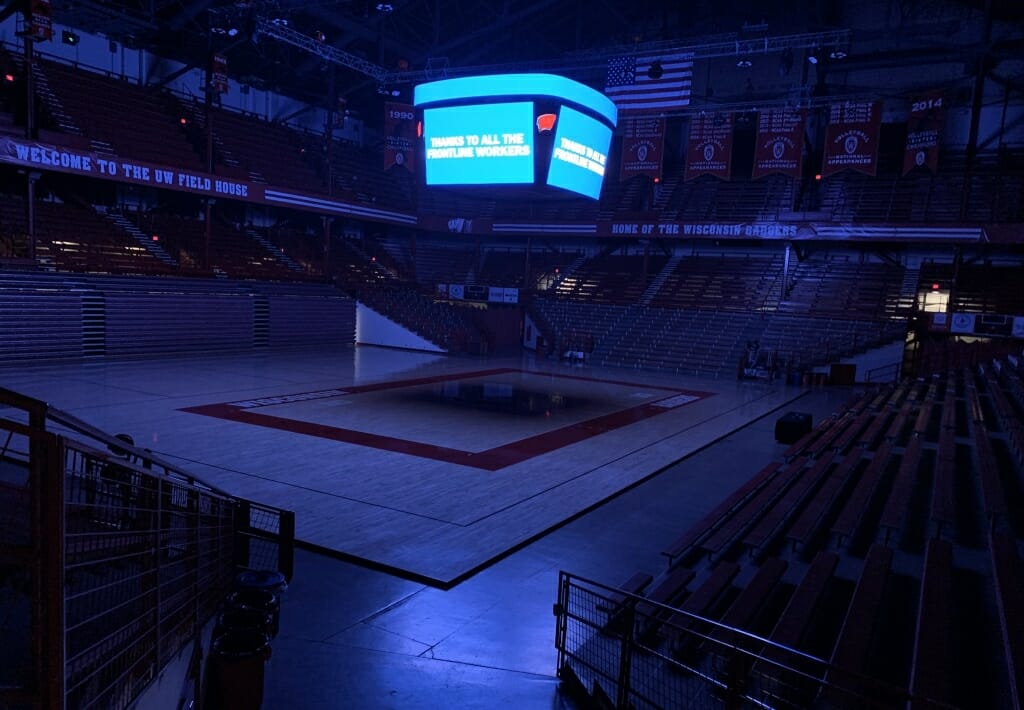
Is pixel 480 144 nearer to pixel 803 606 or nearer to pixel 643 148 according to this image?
pixel 643 148

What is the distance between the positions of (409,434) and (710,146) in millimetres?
20555

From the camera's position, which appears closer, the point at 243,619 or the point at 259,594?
the point at 243,619

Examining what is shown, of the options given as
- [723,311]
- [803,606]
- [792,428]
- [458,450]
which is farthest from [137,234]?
[803,606]

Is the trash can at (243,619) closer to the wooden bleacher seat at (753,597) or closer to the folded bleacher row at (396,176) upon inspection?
the wooden bleacher seat at (753,597)

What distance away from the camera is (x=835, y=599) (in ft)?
20.3

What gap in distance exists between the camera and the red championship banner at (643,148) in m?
28.5

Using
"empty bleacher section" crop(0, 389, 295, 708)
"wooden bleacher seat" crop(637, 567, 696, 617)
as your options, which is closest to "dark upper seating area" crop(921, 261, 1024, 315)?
"wooden bleacher seat" crop(637, 567, 696, 617)

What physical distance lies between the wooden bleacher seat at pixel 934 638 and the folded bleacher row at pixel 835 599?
0.01 meters

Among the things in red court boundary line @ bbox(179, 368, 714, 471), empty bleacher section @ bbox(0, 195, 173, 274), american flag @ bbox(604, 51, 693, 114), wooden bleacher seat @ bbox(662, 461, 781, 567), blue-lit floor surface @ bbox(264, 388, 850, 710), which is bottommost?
blue-lit floor surface @ bbox(264, 388, 850, 710)

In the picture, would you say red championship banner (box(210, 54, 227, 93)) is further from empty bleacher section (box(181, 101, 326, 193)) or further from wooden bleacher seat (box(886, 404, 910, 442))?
wooden bleacher seat (box(886, 404, 910, 442))

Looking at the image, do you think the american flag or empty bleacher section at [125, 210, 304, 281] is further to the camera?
empty bleacher section at [125, 210, 304, 281]

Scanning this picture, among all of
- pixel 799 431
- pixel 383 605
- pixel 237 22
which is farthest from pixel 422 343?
pixel 383 605

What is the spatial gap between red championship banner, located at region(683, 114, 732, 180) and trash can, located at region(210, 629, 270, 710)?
88.7ft

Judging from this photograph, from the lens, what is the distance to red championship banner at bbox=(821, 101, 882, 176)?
25.2 m
